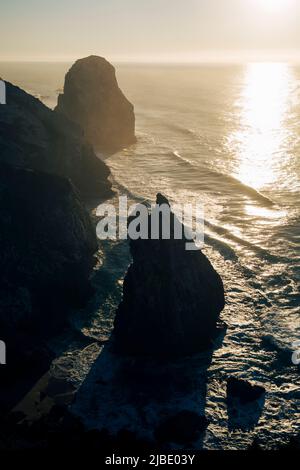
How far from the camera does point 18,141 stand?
48.9 metres

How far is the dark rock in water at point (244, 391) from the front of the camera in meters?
27.0

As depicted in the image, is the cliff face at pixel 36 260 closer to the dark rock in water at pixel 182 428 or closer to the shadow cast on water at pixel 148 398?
the shadow cast on water at pixel 148 398

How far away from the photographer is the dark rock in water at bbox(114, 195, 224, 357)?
30016mm

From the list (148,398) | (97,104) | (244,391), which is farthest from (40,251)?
(97,104)

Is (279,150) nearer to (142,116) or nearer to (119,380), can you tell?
(142,116)

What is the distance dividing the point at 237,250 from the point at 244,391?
66.3ft

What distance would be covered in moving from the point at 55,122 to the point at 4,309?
100 feet

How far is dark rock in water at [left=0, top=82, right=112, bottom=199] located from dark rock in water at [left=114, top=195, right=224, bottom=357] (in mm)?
19319

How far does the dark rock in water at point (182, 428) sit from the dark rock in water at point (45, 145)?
27.2 meters

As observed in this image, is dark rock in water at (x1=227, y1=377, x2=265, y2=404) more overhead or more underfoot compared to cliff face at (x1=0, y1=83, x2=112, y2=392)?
more underfoot

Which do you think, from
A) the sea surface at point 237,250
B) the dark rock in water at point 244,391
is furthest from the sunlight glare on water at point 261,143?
the dark rock in water at point 244,391

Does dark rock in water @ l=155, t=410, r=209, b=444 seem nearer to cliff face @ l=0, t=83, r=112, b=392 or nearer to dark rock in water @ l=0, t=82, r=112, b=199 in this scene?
cliff face @ l=0, t=83, r=112, b=392

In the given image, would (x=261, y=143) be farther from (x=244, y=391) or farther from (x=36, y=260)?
(x=244, y=391)

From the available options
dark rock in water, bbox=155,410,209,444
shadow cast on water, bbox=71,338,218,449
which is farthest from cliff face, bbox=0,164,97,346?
dark rock in water, bbox=155,410,209,444
